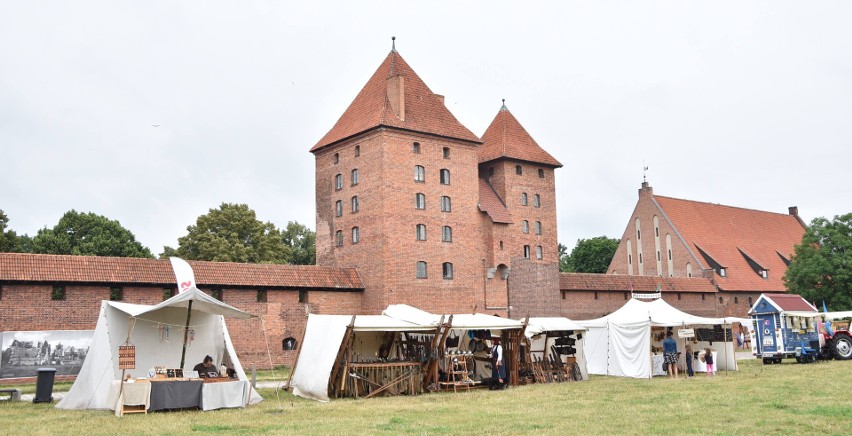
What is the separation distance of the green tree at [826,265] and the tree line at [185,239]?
31747 millimetres

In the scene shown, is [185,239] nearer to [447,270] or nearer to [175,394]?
[447,270]

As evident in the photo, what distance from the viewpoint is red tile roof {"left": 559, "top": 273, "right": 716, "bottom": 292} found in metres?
39.3

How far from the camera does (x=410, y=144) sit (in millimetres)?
33531

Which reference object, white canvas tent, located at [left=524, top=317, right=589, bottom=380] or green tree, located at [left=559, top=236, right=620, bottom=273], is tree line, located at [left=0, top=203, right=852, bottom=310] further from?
white canvas tent, located at [left=524, top=317, right=589, bottom=380]

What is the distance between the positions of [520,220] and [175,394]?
25663 millimetres

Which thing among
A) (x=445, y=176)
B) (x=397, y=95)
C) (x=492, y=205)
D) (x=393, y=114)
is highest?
(x=397, y=95)

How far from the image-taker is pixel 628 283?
4156 centimetres

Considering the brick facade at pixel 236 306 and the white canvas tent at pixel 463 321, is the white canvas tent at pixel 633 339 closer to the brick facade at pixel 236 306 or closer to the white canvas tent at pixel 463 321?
the white canvas tent at pixel 463 321

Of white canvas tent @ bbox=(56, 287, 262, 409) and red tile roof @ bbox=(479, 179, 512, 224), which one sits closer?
white canvas tent @ bbox=(56, 287, 262, 409)

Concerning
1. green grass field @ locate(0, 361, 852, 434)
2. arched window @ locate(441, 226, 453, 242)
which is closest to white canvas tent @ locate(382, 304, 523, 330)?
green grass field @ locate(0, 361, 852, 434)

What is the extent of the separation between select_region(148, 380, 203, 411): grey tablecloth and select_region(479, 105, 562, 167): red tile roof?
84.0 feet

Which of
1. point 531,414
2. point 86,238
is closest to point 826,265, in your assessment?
point 531,414

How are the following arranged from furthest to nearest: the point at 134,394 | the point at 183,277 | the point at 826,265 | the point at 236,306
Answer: the point at 826,265 → the point at 236,306 → the point at 183,277 → the point at 134,394

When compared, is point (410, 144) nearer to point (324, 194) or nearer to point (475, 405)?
point (324, 194)
